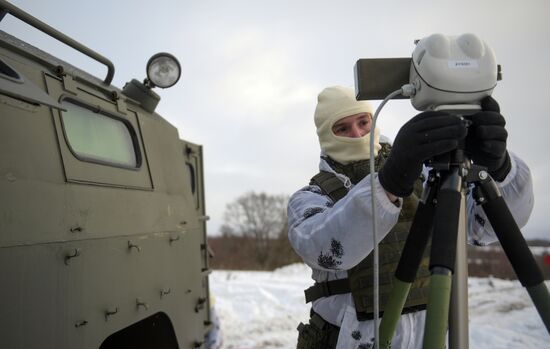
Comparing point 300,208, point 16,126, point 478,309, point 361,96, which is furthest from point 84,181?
point 478,309

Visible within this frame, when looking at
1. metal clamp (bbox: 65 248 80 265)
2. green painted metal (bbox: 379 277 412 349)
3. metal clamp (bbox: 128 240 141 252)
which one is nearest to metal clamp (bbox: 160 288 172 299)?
metal clamp (bbox: 128 240 141 252)

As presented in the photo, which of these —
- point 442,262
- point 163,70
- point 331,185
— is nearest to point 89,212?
point 331,185

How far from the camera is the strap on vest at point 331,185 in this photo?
73.0 inches

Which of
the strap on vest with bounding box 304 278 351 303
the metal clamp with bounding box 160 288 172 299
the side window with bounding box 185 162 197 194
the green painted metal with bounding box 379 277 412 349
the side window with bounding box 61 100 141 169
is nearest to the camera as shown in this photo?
the green painted metal with bounding box 379 277 412 349

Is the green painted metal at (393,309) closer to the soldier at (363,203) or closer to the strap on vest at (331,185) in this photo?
the soldier at (363,203)

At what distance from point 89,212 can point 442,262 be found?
5.29 ft

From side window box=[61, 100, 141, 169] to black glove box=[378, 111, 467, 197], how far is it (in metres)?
1.57

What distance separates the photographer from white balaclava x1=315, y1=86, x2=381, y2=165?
194cm

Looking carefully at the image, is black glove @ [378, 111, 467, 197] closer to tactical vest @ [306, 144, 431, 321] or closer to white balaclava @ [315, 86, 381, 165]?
tactical vest @ [306, 144, 431, 321]

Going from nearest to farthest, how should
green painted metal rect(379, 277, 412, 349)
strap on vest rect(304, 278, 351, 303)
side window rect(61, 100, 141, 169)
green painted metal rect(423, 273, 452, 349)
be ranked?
green painted metal rect(423, 273, 452, 349) → green painted metal rect(379, 277, 412, 349) → strap on vest rect(304, 278, 351, 303) → side window rect(61, 100, 141, 169)

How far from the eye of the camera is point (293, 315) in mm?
8500

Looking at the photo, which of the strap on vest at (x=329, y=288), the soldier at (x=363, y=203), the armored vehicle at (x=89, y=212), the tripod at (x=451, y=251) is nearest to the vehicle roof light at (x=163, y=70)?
the armored vehicle at (x=89, y=212)

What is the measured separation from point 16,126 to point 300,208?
3.89 feet

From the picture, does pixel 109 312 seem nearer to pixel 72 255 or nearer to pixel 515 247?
pixel 72 255
